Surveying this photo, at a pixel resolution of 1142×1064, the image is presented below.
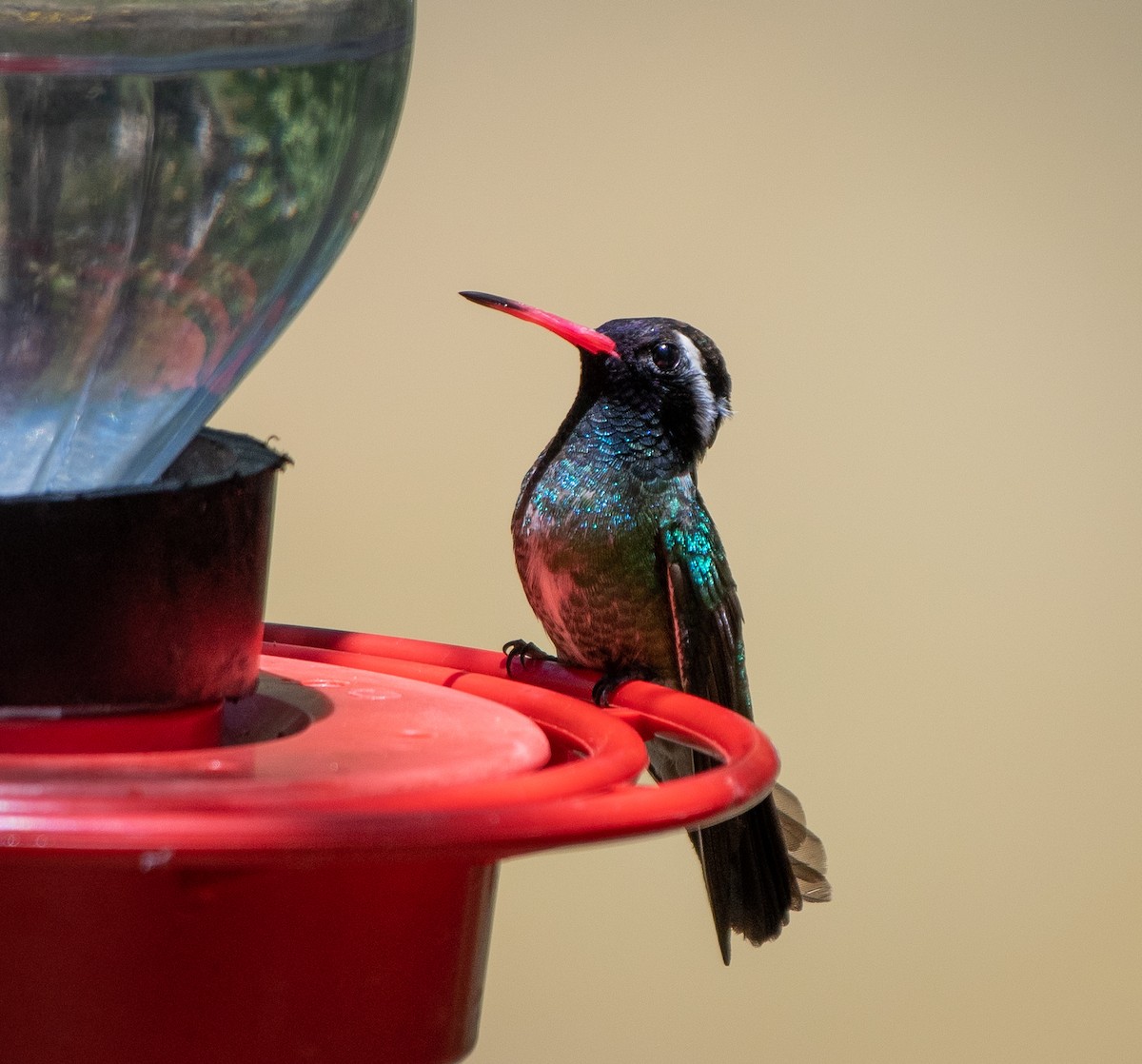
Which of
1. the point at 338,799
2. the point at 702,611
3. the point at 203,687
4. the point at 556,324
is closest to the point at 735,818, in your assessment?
the point at 702,611

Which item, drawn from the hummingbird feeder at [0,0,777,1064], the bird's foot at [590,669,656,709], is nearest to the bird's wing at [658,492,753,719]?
the bird's foot at [590,669,656,709]

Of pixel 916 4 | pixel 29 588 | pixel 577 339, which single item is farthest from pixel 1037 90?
pixel 29 588

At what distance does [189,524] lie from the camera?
2.73 ft

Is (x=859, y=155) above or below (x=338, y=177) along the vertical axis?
above

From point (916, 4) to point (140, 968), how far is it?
196 centimetres

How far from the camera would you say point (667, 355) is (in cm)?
168

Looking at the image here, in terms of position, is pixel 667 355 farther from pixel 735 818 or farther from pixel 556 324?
pixel 735 818

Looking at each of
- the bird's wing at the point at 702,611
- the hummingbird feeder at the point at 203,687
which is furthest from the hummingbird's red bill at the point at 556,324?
the hummingbird feeder at the point at 203,687

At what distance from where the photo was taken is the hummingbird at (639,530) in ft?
5.24

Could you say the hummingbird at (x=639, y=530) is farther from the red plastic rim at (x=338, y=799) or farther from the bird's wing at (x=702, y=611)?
the red plastic rim at (x=338, y=799)

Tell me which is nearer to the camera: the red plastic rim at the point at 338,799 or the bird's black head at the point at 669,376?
the red plastic rim at the point at 338,799

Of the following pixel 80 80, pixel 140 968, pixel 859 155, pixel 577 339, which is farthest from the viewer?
pixel 859 155

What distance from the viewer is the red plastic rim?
0.59 meters

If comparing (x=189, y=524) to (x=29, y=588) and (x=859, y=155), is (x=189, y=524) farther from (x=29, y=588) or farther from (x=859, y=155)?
(x=859, y=155)
